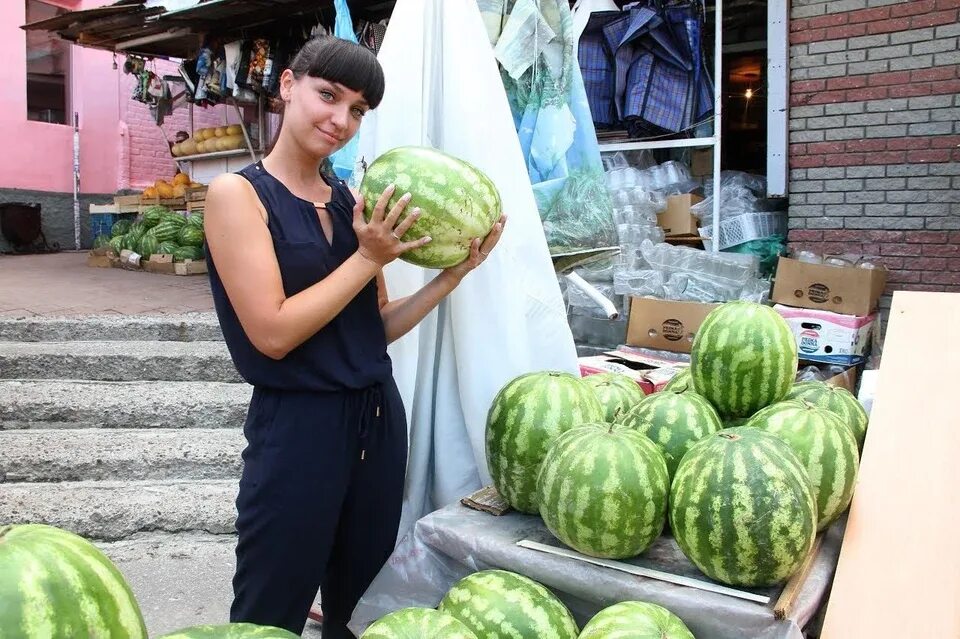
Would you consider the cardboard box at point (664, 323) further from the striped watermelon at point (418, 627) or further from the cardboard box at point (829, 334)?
the striped watermelon at point (418, 627)

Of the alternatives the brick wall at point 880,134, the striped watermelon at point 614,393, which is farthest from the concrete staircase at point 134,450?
the brick wall at point 880,134

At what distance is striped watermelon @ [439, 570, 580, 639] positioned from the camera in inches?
53.2

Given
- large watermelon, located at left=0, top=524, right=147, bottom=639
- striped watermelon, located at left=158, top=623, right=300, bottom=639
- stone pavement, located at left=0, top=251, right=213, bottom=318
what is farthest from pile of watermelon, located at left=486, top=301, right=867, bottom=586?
stone pavement, located at left=0, top=251, right=213, bottom=318

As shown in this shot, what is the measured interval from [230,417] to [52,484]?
101 centimetres

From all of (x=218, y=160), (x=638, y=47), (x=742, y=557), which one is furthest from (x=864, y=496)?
(x=218, y=160)

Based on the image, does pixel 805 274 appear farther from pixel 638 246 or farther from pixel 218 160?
pixel 218 160

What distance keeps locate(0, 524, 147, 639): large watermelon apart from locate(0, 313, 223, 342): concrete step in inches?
192

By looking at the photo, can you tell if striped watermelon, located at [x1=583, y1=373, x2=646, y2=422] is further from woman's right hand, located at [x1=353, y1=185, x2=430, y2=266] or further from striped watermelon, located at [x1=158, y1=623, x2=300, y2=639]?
striped watermelon, located at [x1=158, y1=623, x2=300, y2=639]

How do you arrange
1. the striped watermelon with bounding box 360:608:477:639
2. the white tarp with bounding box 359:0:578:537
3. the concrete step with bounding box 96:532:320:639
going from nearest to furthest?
the striped watermelon with bounding box 360:608:477:639, the white tarp with bounding box 359:0:578:537, the concrete step with bounding box 96:532:320:639

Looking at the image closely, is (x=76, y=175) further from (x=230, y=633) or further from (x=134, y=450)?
(x=230, y=633)

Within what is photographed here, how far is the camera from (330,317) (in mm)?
1658

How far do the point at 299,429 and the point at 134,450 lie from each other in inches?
117

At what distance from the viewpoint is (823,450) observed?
1.61 m

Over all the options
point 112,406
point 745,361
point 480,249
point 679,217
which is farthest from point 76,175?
point 745,361
